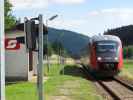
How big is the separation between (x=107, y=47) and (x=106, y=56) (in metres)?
0.79

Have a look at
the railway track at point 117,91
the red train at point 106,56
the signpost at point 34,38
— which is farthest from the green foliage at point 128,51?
the signpost at point 34,38

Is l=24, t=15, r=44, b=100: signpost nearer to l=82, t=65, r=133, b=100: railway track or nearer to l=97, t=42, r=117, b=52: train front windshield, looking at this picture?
l=82, t=65, r=133, b=100: railway track

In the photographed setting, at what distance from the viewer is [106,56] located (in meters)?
38.7

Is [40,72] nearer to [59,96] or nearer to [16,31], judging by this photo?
[59,96]

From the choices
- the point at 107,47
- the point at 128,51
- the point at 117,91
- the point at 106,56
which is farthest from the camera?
the point at 128,51

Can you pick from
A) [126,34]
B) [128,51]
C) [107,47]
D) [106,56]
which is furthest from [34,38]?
[126,34]

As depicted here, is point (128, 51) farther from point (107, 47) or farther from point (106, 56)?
point (106, 56)

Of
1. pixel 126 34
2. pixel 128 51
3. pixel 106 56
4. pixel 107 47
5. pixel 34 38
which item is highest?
pixel 126 34

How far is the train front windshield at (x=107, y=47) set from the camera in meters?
38.9

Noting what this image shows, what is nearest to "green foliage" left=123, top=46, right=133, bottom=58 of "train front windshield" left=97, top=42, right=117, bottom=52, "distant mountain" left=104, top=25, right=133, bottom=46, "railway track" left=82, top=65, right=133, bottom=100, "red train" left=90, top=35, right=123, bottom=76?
"distant mountain" left=104, top=25, right=133, bottom=46

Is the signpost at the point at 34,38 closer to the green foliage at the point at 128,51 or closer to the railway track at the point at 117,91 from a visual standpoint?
the railway track at the point at 117,91

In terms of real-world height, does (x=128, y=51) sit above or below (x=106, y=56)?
above

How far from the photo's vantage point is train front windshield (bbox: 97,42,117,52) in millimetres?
38938

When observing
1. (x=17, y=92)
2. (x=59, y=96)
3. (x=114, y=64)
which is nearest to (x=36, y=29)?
(x=59, y=96)
